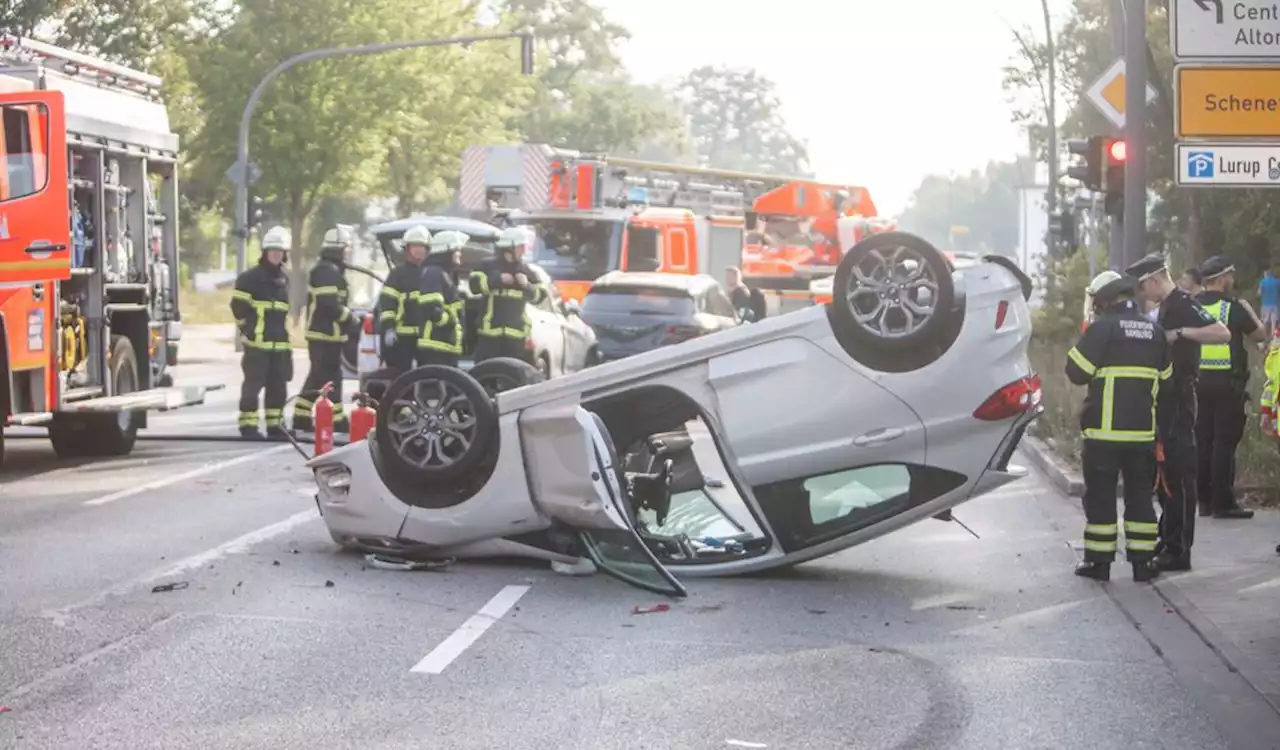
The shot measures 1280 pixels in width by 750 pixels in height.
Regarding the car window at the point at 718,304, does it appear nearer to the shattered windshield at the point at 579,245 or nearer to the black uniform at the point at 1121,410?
the shattered windshield at the point at 579,245

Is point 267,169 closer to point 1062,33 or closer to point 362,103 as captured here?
point 362,103

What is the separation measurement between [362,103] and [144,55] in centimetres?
795

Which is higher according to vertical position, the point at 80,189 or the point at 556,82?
the point at 556,82

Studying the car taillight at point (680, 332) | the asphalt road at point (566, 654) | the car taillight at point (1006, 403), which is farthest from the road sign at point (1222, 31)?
the car taillight at point (680, 332)

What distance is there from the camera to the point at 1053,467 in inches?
650

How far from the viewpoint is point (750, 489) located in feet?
33.4

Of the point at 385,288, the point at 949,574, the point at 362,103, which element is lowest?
the point at 949,574

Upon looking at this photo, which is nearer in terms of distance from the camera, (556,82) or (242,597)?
(242,597)

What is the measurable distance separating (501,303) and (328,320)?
61.4 inches

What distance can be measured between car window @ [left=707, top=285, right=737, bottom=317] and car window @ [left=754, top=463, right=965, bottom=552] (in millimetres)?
14022

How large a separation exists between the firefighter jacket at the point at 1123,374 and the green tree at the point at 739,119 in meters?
151

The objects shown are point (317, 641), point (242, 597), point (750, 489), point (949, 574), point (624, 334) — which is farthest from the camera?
point (624, 334)

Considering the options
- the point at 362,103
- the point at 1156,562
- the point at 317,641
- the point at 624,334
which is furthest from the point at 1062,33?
the point at 317,641

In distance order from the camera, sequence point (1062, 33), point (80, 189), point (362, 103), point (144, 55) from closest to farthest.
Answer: point (80, 189), point (144, 55), point (362, 103), point (1062, 33)
